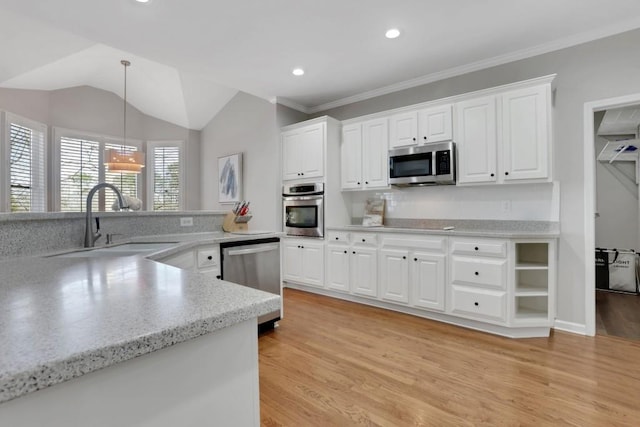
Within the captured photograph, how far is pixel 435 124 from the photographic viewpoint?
3.42 meters

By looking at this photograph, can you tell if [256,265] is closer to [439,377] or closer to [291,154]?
[439,377]

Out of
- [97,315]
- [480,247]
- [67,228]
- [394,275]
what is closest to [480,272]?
[480,247]

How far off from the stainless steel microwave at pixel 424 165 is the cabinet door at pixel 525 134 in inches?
19.5

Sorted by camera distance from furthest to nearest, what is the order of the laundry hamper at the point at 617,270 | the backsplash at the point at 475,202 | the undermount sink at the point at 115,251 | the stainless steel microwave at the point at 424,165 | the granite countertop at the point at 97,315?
1. the laundry hamper at the point at 617,270
2. the stainless steel microwave at the point at 424,165
3. the backsplash at the point at 475,202
4. the undermount sink at the point at 115,251
5. the granite countertop at the point at 97,315

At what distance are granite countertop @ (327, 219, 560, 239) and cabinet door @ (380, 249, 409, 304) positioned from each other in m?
0.25

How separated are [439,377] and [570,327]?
170 centimetres

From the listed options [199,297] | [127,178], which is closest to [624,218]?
[199,297]

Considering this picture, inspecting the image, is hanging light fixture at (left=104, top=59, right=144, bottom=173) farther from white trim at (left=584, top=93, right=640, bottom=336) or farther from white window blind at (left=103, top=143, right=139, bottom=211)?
white trim at (left=584, top=93, right=640, bottom=336)

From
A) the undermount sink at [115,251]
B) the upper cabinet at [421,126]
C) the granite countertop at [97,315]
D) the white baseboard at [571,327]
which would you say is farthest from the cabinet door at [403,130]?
the granite countertop at [97,315]

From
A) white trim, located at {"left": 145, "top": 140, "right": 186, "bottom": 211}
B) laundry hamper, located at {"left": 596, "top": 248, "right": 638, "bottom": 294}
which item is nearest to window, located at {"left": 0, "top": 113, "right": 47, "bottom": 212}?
white trim, located at {"left": 145, "top": 140, "right": 186, "bottom": 211}

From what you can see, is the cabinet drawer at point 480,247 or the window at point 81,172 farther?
the window at point 81,172

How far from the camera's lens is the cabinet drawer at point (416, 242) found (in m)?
3.09

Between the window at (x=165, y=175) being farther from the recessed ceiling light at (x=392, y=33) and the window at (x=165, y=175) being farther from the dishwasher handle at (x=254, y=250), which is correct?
the recessed ceiling light at (x=392, y=33)

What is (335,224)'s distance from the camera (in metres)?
4.18
